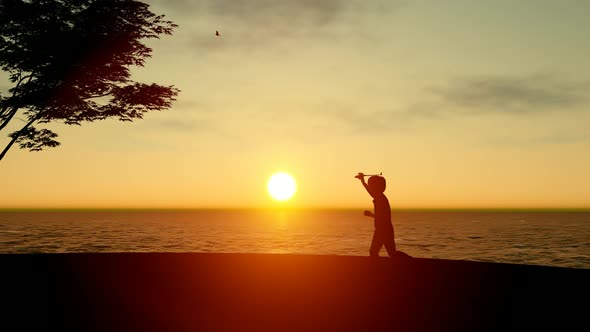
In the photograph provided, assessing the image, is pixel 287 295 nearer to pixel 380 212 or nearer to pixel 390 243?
pixel 380 212

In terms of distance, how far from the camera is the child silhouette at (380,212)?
11539 millimetres

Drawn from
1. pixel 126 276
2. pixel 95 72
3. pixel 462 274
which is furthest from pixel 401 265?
pixel 95 72

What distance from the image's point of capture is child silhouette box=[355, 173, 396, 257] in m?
11.5

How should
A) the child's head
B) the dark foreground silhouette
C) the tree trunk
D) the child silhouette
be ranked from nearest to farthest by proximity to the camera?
the dark foreground silhouette, the child silhouette, the child's head, the tree trunk

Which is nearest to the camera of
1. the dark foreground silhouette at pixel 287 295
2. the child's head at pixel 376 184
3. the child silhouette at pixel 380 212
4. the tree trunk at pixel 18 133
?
the dark foreground silhouette at pixel 287 295

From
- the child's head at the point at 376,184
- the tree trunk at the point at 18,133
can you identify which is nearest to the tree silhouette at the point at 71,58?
the tree trunk at the point at 18,133

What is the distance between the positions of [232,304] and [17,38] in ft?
39.6

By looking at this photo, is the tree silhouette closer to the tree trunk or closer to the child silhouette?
the tree trunk

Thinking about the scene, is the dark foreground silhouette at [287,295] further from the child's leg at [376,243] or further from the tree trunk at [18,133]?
the tree trunk at [18,133]

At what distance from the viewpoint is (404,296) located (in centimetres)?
885

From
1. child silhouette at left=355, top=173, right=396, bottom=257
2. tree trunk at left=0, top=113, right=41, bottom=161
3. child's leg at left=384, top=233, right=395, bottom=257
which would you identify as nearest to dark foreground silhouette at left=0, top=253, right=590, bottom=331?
child's leg at left=384, top=233, right=395, bottom=257

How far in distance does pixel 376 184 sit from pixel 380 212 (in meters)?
0.62

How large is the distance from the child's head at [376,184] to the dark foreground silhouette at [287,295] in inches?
66.9

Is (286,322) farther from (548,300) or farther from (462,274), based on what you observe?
(462,274)
